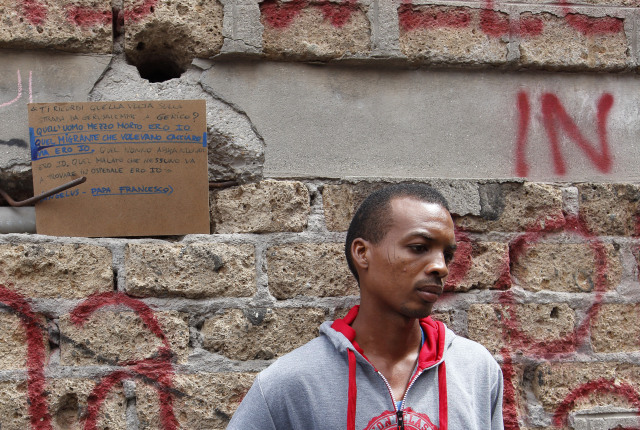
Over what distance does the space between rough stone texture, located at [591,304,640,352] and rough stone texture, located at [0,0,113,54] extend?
198cm

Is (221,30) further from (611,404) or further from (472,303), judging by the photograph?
(611,404)

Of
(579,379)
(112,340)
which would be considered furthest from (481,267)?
(112,340)

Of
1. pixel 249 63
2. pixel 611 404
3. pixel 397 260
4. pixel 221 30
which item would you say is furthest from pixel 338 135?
pixel 611 404

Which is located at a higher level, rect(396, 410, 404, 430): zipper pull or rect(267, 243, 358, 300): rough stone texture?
rect(267, 243, 358, 300): rough stone texture

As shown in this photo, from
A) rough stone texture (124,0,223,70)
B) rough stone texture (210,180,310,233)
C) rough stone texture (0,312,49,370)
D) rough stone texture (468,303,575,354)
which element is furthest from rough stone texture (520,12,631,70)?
rough stone texture (0,312,49,370)

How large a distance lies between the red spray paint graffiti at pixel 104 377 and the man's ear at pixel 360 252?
2.36 feet

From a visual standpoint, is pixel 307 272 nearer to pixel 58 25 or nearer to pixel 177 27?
pixel 177 27

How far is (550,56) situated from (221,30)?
121cm

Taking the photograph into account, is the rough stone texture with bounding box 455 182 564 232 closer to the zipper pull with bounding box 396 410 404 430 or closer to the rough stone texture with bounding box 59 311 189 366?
the zipper pull with bounding box 396 410 404 430

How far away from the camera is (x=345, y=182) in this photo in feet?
7.86

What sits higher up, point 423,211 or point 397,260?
point 423,211

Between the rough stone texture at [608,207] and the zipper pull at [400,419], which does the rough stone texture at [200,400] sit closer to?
the zipper pull at [400,419]

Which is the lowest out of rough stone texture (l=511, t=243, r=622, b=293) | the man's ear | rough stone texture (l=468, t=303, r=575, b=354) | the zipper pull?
the zipper pull

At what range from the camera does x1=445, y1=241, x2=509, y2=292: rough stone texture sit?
7.91 feet
